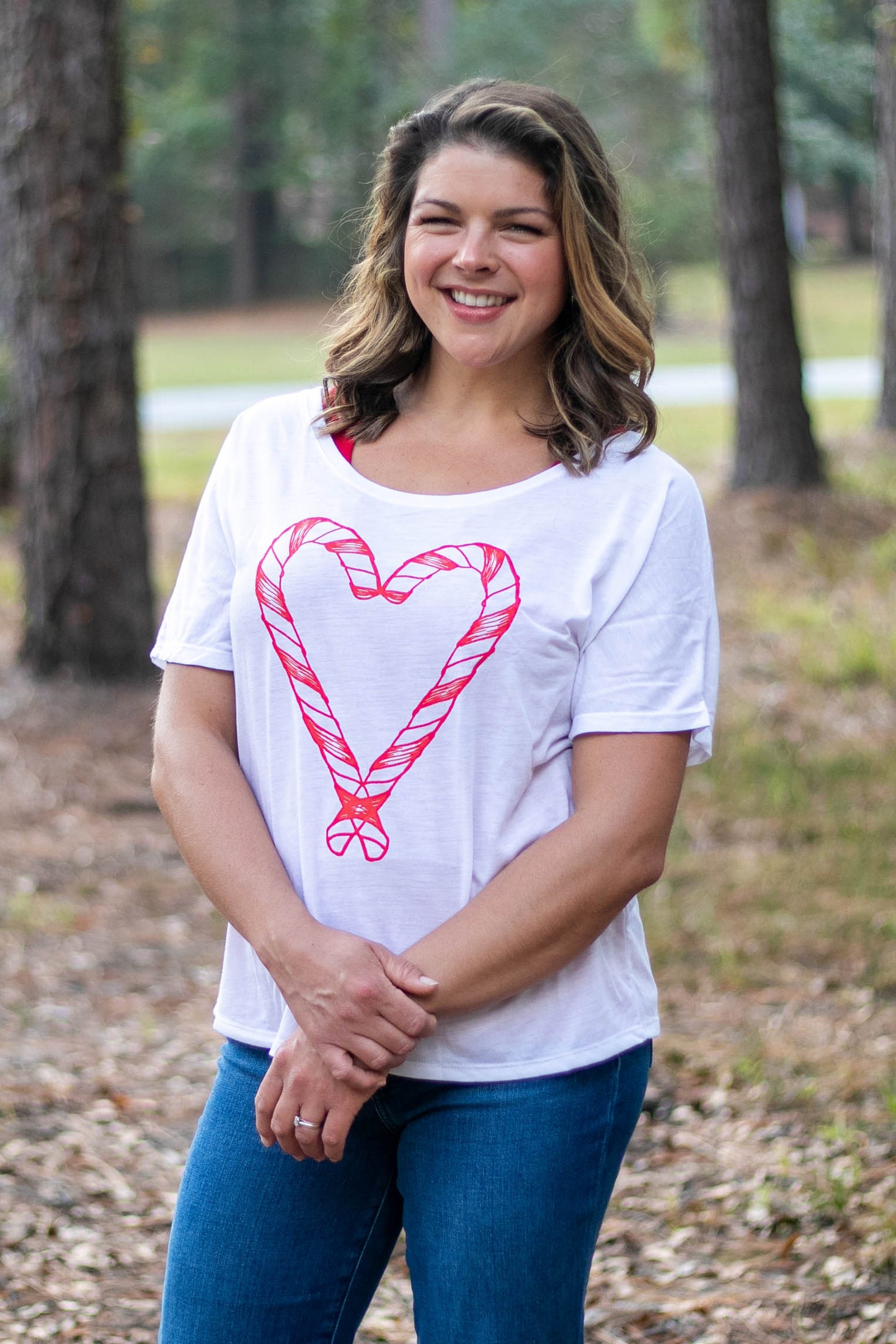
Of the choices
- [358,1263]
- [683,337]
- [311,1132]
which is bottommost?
[358,1263]

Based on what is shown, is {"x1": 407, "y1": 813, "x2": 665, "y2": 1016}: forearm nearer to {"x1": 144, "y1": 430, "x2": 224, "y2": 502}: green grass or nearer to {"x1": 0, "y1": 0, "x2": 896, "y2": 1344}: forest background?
{"x1": 0, "y1": 0, "x2": 896, "y2": 1344}: forest background

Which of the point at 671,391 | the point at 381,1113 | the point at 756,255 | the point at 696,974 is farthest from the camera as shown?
the point at 671,391

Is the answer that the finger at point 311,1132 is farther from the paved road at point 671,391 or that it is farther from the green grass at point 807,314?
the green grass at point 807,314

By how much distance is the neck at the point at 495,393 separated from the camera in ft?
6.44

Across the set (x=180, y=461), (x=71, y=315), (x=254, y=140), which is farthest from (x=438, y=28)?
(x=71, y=315)

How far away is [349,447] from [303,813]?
487 mm

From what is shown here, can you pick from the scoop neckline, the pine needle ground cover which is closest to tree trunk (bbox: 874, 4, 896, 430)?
the pine needle ground cover

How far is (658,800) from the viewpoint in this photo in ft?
5.86

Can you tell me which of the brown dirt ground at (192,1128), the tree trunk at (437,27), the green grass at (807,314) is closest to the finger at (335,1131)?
the brown dirt ground at (192,1128)

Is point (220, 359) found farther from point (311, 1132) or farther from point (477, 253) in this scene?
point (311, 1132)

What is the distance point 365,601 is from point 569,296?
0.50 m

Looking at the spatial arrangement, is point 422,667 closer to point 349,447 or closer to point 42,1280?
point 349,447

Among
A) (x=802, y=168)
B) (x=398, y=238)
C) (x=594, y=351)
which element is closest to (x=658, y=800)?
(x=594, y=351)

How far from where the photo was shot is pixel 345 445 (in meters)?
1.97
